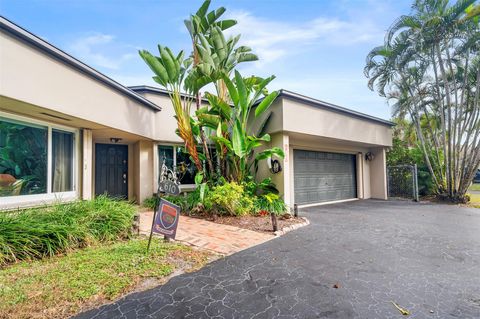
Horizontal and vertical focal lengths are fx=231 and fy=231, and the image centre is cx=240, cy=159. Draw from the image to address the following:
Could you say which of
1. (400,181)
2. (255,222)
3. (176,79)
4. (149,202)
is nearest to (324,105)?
(255,222)

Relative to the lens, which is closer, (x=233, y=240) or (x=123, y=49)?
(x=233, y=240)

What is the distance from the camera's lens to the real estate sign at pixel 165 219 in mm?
4031

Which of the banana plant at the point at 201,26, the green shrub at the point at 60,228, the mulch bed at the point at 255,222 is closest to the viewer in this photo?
the green shrub at the point at 60,228

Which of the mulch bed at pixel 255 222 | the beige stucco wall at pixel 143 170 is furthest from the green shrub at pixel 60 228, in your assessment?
the beige stucco wall at pixel 143 170

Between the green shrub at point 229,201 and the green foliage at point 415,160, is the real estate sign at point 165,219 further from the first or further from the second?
the green foliage at point 415,160

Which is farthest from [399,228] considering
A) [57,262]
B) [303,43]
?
[57,262]

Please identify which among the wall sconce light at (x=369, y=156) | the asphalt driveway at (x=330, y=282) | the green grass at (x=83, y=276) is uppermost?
the wall sconce light at (x=369, y=156)

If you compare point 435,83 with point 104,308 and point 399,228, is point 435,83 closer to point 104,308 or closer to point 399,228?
point 399,228

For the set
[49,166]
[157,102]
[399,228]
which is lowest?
[399,228]

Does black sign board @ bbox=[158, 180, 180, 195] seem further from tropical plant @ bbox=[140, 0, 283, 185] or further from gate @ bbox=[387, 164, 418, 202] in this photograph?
gate @ bbox=[387, 164, 418, 202]

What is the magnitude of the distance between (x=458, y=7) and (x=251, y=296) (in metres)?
12.9

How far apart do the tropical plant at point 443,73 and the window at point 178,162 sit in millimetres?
10020

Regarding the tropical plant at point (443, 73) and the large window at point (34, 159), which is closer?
the large window at point (34, 159)

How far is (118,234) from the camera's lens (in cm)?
486
